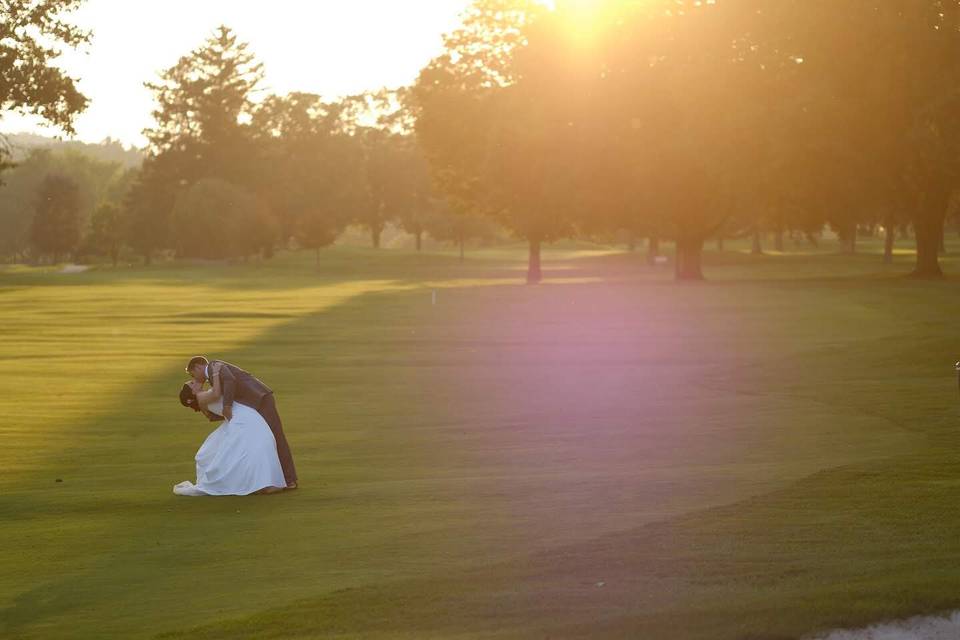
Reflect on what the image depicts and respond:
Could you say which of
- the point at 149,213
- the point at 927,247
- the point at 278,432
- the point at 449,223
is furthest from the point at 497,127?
the point at 149,213

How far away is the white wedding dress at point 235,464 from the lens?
52.6ft

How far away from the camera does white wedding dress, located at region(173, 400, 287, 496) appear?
52.6 ft

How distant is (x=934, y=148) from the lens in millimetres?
64312

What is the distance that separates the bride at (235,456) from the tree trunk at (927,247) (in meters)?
63.4

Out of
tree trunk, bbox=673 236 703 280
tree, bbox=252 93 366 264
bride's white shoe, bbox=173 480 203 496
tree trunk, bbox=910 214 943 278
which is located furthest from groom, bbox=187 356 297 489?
tree, bbox=252 93 366 264

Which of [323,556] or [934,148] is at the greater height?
[934,148]

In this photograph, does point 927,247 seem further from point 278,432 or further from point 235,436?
point 235,436

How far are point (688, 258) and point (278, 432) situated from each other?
70.1 meters

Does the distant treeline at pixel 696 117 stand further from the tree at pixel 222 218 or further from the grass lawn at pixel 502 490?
the tree at pixel 222 218

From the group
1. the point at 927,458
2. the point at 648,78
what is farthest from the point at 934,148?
the point at 927,458

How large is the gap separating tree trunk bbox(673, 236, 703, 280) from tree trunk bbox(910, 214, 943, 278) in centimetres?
1328

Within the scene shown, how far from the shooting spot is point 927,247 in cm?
7519

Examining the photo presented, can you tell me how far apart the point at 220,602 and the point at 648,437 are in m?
11.1

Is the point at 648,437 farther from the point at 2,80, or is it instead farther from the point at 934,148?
the point at 2,80
